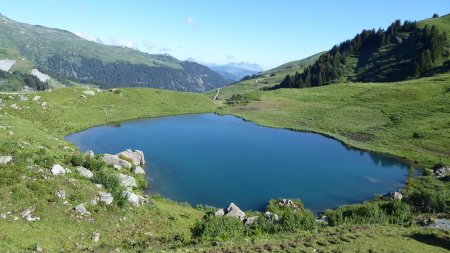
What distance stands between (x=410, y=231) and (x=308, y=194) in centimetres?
2079

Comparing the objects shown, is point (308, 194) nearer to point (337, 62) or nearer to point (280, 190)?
point (280, 190)

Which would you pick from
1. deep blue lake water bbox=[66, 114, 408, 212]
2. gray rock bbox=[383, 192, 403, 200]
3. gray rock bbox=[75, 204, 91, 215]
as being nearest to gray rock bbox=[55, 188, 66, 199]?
gray rock bbox=[75, 204, 91, 215]

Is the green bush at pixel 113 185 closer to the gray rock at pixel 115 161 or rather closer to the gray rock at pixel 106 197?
the gray rock at pixel 106 197

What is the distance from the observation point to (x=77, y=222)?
31.4 m

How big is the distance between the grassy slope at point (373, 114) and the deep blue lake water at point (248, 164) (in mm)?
6940

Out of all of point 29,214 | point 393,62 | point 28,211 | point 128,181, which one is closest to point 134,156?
point 128,181

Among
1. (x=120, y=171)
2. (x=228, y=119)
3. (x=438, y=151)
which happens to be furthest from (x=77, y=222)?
(x=228, y=119)

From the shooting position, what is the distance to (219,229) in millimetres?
31859

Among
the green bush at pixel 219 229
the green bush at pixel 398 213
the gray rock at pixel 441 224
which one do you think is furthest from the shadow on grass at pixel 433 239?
the green bush at pixel 219 229

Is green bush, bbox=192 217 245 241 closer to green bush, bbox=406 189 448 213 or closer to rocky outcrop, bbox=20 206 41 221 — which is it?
rocky outcrop, bbox=20 206 41 221

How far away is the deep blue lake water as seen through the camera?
50156 millimetres

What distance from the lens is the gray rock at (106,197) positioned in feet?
114

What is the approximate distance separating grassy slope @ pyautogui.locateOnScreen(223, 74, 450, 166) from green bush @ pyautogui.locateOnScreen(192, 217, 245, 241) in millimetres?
45825

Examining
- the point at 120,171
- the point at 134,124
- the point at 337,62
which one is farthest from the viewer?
the point at 337,62
